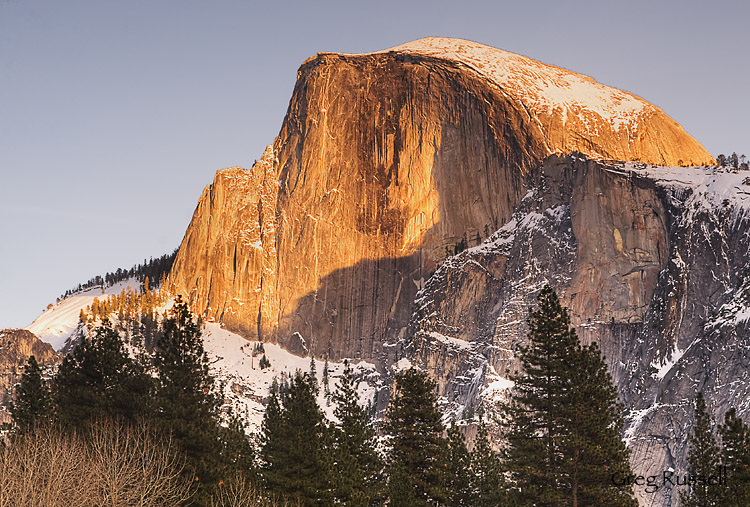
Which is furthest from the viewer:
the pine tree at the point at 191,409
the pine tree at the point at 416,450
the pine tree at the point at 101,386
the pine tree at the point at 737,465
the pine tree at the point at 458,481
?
the pine tree at the point at 458,481

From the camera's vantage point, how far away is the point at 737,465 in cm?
6162

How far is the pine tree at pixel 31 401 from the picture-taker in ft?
228

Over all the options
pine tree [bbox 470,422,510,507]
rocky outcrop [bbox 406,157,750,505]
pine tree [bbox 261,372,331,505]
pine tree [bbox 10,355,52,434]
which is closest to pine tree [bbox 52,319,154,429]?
pine tree [bbox 10,355,52,434]

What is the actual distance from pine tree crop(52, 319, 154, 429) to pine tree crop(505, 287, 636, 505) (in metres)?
23.4

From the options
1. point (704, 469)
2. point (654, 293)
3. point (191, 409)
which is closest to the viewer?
point (191, 409)

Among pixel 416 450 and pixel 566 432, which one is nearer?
pixel 566 432

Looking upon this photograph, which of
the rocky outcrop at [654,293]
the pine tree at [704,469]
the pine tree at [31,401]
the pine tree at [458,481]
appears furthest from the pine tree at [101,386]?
the rocky outcrop at [654,293]

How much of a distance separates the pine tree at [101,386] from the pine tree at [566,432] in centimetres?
2338

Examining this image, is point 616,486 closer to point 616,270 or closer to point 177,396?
point 177,396

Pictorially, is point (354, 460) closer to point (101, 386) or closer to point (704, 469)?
point (101, 386)

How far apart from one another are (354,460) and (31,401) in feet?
87.4

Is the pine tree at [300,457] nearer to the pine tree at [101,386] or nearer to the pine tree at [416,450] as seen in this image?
the pine tree at [416,450]

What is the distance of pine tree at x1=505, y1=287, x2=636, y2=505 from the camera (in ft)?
175

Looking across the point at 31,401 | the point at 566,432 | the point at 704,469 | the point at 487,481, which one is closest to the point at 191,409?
the point at 31,401
